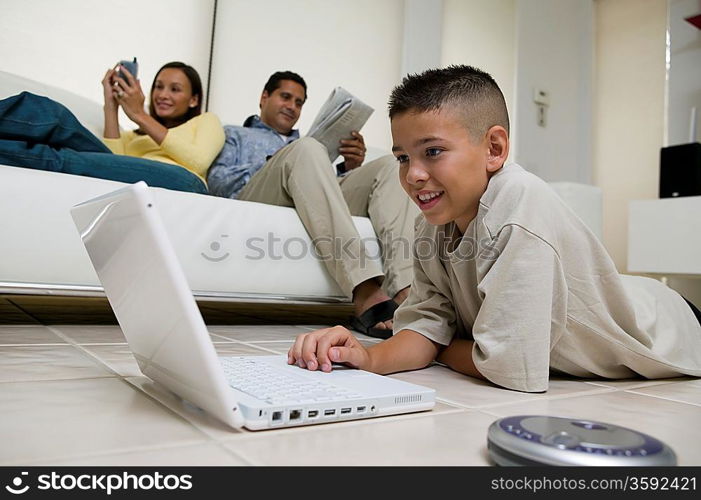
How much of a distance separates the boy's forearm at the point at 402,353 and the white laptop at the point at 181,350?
0.43ft

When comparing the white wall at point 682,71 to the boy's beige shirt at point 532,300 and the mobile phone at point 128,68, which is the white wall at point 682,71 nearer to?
the boy's beige shirt at point 532,300

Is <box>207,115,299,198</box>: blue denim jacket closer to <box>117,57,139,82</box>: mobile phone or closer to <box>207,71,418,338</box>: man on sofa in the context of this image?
<box>207,71,418,338</box>: man on sofa

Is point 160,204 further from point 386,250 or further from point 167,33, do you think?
point 167,33

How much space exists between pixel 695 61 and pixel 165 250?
3.65 m

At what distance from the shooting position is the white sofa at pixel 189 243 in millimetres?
1062

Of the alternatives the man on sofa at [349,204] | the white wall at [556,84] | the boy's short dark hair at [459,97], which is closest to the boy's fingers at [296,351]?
the boy's short dark hair at [459,97]

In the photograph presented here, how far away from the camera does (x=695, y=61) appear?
321cm

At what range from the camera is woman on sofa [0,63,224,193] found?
45.6 inches

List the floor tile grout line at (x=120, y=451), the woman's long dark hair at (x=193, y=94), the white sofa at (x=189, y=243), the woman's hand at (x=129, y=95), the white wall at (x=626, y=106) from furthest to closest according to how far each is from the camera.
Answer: the white wall at (x=626, y=106) → the woman's long dark hair at (x=193, y=94) → the woman's hand at (x=129, y=95) → the white sofa at (x=189, y=243) → the floor tile grout line at (x=120, y=451)

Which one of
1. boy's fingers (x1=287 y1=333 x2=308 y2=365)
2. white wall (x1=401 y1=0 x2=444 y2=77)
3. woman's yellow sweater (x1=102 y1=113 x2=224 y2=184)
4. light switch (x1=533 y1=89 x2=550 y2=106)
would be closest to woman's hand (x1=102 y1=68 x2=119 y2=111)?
woman's yellow sweater (x1=102 y1=113 x2=224 y2=184)

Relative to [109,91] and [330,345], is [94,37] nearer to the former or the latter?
[109,91]

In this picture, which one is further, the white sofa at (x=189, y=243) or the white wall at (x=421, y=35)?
the white wall at (x=421, y=35)

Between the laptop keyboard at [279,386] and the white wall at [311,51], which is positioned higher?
the white wall at [311,51]

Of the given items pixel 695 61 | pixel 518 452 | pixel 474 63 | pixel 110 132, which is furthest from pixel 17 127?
pixel 695 61
